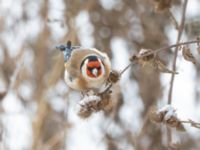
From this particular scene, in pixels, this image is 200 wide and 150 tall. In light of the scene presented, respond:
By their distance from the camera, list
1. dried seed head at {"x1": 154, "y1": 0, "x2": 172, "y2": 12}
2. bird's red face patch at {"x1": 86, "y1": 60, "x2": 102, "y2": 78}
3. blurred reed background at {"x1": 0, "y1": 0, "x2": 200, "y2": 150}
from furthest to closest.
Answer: blurred reed background at {"x1": 0, "y1": 0, "x2": 200, "y2": 150} < dried seed head at {"x1": 154, "y1": 0, "x2": 172, "y2": 12} < bird's red face patch at {"x1": 86, "y1": 60, "x2": 102, "y2": 78}

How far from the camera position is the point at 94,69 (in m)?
1.06

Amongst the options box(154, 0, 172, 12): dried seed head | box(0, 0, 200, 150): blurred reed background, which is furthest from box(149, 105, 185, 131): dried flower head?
box(0, 0, 200, 150): blurred reed background

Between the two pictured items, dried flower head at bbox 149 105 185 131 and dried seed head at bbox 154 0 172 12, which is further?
dried seed head at bbox 154 0 172 12

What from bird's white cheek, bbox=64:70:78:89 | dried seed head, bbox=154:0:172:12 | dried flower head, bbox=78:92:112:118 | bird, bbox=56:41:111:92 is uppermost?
dried seed head, bbox=154:0:172:12

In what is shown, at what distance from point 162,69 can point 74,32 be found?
1.08 metres

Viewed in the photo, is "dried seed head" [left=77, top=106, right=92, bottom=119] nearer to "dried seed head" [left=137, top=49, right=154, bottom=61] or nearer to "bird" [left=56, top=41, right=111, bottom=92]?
"bird" [left=56, top=41, right=111, bottom=92]

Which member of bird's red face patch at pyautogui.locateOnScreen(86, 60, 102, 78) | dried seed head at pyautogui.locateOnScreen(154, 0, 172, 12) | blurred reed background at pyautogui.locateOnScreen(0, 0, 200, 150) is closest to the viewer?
bird's red face patch at pyautogui.locateOnScreen(86, 60, 102, 78)

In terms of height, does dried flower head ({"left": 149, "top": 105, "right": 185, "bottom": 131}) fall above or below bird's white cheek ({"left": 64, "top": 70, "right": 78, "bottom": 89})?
below

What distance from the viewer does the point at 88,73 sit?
1.06 m

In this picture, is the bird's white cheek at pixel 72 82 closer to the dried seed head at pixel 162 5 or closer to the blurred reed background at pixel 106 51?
the dried seed head at pixel 162 5

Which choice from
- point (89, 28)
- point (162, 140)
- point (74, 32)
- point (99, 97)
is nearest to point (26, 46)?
point (89, 28)

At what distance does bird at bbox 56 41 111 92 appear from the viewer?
3.48 feet

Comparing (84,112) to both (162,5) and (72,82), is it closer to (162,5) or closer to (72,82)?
(72,82)

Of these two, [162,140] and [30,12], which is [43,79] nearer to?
[30,12]
